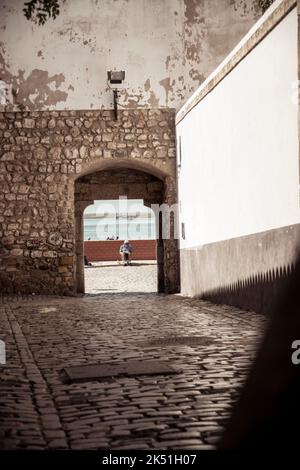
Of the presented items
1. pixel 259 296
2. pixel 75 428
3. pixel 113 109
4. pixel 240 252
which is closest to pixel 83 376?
pixel 75 428

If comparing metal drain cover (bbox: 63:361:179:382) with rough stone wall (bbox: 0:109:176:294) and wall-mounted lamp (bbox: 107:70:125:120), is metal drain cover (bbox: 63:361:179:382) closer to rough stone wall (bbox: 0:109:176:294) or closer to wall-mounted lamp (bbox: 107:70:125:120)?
rough stone wall (bbox: 0:109:176:294)

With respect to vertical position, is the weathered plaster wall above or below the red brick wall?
above

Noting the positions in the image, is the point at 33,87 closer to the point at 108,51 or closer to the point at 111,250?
the point at 108,51

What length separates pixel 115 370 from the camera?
202 inches

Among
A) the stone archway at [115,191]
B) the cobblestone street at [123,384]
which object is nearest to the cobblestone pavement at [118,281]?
the stone archway at [115,191]

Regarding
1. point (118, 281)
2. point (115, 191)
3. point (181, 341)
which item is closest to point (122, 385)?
point (181, 341)

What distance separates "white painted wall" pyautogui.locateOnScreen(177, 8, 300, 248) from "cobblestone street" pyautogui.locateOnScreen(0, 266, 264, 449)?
5.09ft

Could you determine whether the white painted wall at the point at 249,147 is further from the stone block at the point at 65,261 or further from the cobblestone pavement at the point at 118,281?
the cobblestone pavement at the point at 118,281

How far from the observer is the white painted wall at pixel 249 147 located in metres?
8.00

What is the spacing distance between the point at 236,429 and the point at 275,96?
7418 millimetres

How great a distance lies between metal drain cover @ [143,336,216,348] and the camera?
6523 millimetres

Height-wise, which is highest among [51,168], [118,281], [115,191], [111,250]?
[51,168]

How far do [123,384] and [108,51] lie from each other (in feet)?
38.6

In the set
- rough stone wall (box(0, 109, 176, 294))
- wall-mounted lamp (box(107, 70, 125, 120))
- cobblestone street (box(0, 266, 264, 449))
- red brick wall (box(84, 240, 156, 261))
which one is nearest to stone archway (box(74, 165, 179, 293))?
rough stone wall (box(0, 109, 176, 294))
